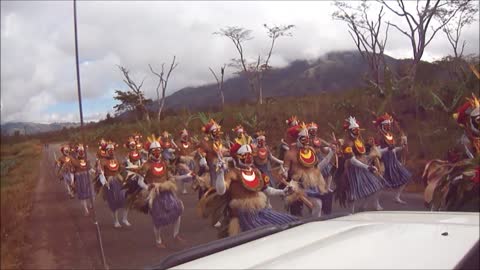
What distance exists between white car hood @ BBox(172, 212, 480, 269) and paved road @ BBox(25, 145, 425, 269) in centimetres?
301

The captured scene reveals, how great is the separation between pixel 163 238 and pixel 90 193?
0.87 meters

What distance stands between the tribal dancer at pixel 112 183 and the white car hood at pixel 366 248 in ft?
12.2

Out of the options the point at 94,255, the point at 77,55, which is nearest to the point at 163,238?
the point at 94,255

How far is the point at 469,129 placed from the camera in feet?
17.4

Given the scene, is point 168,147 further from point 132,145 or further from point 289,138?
point 289,138

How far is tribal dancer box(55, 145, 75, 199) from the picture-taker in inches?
205

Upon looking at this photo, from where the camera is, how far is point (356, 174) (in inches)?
273

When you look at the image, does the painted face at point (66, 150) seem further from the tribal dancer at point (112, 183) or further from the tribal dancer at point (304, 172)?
the tribal dancer at point (304, 172)

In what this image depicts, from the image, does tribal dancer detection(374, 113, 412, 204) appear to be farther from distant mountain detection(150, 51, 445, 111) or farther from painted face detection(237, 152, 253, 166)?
painted face detection(237, 152, 253, 166)

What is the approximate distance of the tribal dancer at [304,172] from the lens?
5.98 metres

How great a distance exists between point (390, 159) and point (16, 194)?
16.1 ft

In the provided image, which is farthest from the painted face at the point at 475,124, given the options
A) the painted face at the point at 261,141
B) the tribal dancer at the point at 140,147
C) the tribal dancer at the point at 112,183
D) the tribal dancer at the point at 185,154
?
the tribal dancer at the point at 112,183

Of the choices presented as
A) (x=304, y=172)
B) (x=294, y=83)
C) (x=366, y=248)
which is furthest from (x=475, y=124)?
(x=366, y=248)

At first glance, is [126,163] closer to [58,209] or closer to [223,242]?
[58,209]
